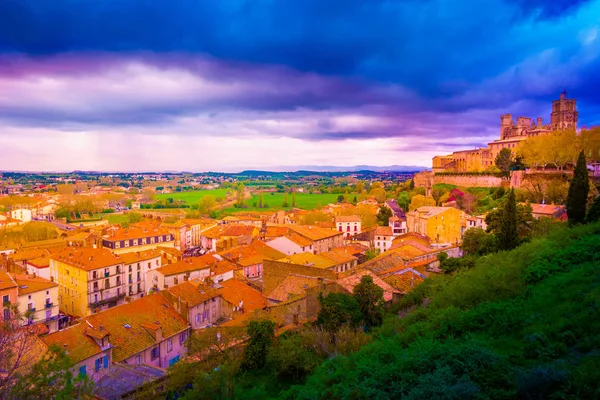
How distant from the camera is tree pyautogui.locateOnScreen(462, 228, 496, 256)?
96.9ft

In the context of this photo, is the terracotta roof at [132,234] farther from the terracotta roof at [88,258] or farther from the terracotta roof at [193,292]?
the terracotta roof at [193,292]

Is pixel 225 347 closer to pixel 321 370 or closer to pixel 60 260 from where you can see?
pixel 321 370

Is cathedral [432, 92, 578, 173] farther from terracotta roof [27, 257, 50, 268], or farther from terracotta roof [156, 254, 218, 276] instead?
terracotta roof [27, 257, 50, 268]

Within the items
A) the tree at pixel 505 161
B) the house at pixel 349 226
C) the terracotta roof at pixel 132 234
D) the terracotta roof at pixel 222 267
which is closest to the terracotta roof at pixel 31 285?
the terracotta roof at pixel 222 267

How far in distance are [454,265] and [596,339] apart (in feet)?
58.7

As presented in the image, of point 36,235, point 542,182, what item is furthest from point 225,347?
point 36,235

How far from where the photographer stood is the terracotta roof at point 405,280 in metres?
26.6

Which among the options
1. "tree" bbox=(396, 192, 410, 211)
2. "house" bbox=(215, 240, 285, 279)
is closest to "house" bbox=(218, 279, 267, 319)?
"house" bbox=(215, 240, 285, 279)

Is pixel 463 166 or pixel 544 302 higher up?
pixel 463 166

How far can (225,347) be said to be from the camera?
60.4ft

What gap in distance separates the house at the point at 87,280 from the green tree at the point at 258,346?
28135 millimetres

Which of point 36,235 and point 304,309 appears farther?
point 36,235

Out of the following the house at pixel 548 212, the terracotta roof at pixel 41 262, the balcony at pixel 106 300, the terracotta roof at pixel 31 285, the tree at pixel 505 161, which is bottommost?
the balcony at pixel 106 300

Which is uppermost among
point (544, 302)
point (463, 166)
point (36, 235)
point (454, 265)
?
point (463, 166)
